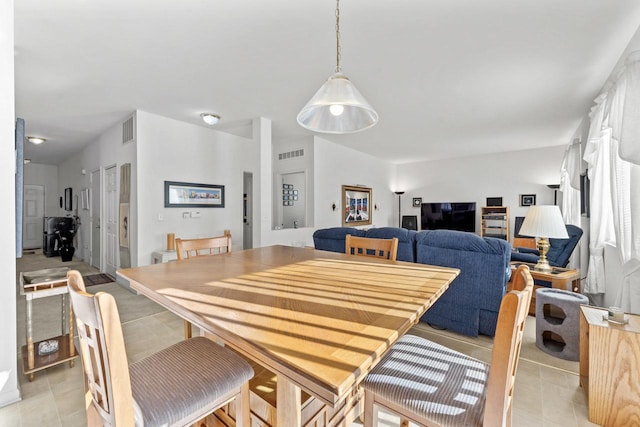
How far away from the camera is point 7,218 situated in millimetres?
1717

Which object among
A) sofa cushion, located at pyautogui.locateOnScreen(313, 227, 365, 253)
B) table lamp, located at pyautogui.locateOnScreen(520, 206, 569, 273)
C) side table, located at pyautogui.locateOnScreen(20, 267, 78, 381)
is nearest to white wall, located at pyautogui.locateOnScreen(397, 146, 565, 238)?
table lamp, located at pyautogui.locateOnScreen(520, 206, 569, 273)

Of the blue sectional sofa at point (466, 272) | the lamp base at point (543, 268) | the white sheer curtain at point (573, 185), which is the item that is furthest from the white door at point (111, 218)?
the white sheer curtain at point (573, 185)

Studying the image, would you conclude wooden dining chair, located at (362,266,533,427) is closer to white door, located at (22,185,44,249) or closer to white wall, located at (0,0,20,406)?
white wall, located at (0,0,20,406)

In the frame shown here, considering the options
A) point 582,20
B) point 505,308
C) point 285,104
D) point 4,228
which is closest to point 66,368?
point 4,228

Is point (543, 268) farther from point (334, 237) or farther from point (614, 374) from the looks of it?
point (334, 237)

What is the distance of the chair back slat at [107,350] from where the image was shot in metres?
0.72

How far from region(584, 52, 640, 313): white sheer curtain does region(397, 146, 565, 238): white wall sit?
11.2ft

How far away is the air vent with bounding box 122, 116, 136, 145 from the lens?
394cm

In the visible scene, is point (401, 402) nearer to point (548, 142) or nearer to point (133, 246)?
point (133, 246)

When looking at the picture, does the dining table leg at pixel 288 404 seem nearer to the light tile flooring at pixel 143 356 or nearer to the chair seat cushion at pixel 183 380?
the chair seat cushion at pixel 183 380

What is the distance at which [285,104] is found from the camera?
3.66 metres

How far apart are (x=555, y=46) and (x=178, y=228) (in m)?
4.83

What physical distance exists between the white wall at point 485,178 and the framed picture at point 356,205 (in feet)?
6.02

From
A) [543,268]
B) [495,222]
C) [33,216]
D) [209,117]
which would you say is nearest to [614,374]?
[543,268]
